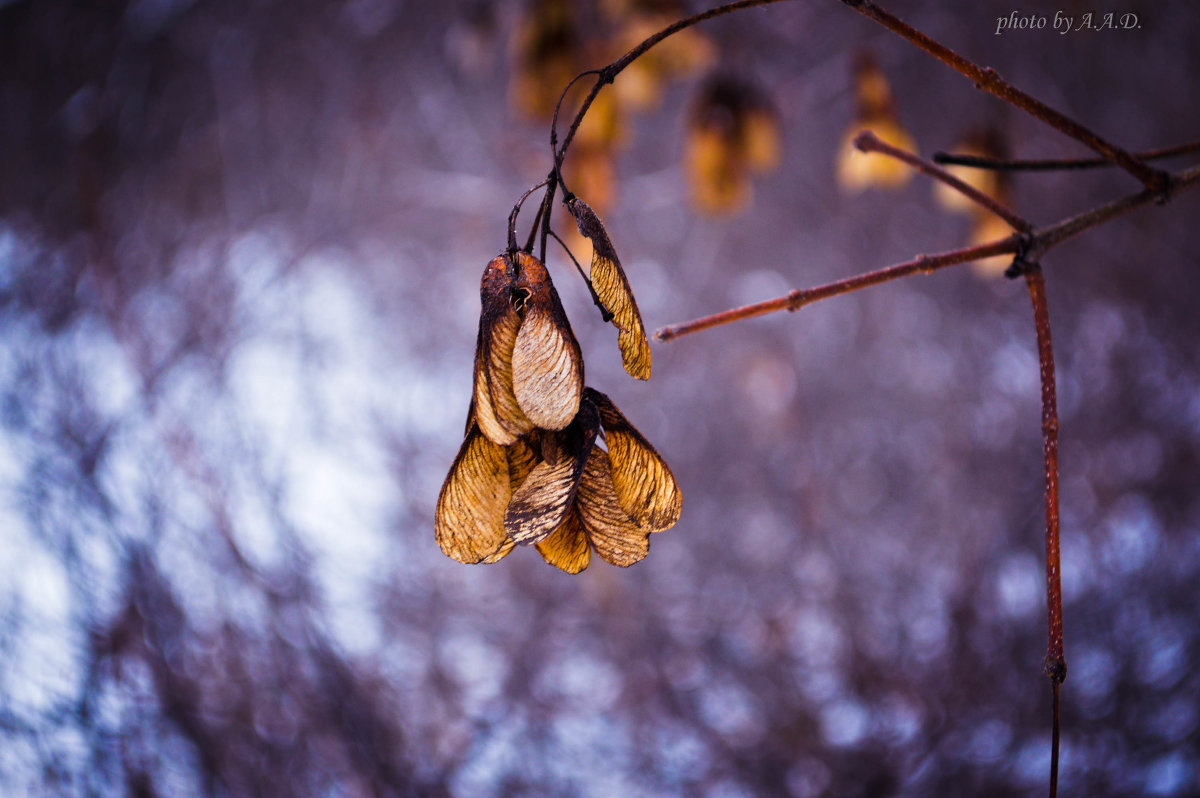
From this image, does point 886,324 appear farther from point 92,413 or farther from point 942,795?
point 92,413

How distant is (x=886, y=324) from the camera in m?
1.23

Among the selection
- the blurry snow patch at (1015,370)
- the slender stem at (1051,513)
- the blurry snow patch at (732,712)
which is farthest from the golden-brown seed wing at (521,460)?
the blurry snow patch at (1015,370)

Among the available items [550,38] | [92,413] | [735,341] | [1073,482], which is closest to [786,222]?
[735,341]

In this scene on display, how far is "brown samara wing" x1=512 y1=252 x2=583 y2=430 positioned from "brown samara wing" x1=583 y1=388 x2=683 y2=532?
1 cm

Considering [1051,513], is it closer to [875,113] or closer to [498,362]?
[498,362]

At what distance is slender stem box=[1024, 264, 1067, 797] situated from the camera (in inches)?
9.3

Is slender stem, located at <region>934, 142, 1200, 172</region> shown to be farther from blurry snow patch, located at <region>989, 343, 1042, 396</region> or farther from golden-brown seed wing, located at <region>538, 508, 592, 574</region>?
blurry snow patch, located at <region>989, 343, 1042, 396</region>

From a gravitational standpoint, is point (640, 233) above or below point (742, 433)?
above

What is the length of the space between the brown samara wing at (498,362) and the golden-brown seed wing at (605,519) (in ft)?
0.07

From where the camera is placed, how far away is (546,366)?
0.65 ft

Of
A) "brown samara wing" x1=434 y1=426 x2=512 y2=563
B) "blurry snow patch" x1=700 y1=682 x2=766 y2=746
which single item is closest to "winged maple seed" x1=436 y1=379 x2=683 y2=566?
"brown samara wing" x1=434 y1=426 x2=512 y2=563

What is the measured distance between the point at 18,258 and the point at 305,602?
18.6 inches

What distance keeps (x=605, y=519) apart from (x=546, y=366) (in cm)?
4

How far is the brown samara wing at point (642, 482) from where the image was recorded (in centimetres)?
21
